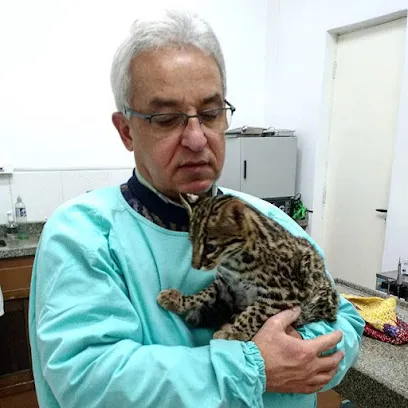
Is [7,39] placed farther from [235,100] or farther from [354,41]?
[354,41]

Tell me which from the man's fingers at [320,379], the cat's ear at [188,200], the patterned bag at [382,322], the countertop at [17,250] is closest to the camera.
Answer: the man's fingers at [320,379]

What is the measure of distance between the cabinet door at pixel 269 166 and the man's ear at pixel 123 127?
2651mm

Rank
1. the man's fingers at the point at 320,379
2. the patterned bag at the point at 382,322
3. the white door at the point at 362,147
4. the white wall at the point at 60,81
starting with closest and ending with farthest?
the man's fingers at the point at 320,379 → the patterned bag at the point at 382,322 → the white wall at the point at 60,81 → the white door at the point at 362,147

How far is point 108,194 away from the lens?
0.97 meters

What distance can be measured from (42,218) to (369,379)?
2.89 metres

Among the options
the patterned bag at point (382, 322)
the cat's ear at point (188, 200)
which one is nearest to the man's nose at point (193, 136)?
the cat's ear at point (188, 200)

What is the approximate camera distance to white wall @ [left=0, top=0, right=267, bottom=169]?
10.0 feet

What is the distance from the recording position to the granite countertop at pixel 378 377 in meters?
1.17

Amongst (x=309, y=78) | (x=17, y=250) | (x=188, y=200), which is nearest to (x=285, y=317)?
(x=188, y=200)

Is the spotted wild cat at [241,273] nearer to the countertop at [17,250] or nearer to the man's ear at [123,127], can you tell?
the man's ear at [123,127]

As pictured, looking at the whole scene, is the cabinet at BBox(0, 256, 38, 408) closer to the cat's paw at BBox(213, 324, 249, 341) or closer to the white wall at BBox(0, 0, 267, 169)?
the white wall at BBox(0, 0, 267, 169)

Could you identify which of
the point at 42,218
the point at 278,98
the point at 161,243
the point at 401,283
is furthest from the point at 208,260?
the point at 278,98

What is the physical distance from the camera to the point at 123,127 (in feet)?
3.15

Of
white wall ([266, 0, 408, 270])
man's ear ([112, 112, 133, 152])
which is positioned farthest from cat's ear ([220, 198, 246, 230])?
white wall ([266, 0, 408, 270])
